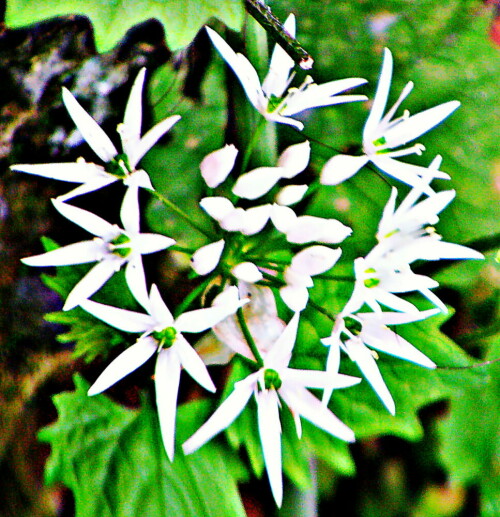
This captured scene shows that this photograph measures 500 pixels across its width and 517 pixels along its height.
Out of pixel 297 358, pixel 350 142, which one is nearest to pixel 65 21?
pixel 350 142

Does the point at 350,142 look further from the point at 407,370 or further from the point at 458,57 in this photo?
the point at 407,370

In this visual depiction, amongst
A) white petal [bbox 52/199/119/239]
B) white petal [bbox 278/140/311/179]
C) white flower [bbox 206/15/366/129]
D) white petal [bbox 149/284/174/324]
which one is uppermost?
white flower [bbox 206/15/366/129]

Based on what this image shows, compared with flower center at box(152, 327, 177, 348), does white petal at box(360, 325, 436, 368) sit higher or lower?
higher

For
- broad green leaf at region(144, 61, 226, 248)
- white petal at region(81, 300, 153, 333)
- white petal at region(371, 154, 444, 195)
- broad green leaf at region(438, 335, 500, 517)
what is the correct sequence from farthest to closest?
broad green leaf at region(438, 335, 500, 517) → broad green leaf at region(144, 61, 226, 248) → white petal at region(371, 154, 444, 195) → white petal at region(81, 300, 153, 333)

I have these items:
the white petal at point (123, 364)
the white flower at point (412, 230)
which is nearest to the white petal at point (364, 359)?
the white flower at point (412, 230)

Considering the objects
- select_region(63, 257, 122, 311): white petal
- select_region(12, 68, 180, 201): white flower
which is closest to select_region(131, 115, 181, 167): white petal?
select_region(12, 68, 180, 201): white flower

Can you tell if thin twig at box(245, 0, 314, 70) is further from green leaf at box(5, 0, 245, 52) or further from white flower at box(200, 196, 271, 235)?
white flower at box(200, 196, 271, 235)
